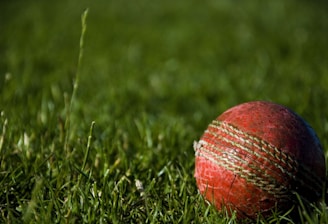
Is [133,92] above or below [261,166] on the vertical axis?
below

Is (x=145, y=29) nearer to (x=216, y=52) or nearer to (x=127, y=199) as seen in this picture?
(x=216, y=52)

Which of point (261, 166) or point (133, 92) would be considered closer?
point (261, 166)

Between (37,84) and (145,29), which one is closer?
(37,84)

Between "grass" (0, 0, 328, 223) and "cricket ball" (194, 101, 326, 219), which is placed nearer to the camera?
"cricket ball" (194, 101, 326, 219)

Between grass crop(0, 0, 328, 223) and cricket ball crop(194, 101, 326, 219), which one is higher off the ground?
cricket ball crop(194, 101, 326, 219)

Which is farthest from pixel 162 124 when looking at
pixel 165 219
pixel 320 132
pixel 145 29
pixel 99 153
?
pixel 145 29
